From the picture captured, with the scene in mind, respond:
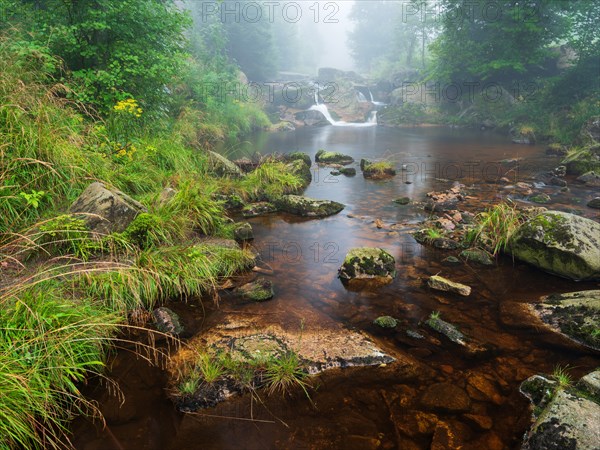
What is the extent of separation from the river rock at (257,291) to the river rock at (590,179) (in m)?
10.3

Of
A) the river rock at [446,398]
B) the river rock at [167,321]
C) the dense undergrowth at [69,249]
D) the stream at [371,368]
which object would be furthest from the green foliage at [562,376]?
the dense undergrowth at [69,249]

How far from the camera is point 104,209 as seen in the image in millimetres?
4941

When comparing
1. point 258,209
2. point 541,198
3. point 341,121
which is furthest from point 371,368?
point 341,121

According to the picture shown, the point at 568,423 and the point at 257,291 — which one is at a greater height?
the point at 568,423

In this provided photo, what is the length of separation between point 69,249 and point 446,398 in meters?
4.58

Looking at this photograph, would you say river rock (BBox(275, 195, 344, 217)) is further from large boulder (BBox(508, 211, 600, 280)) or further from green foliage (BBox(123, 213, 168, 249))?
large boulder (BBox(508, 211, 600, 280))

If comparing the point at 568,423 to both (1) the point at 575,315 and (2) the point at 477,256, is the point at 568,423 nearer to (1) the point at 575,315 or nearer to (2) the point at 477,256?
(1) the point at 575,315

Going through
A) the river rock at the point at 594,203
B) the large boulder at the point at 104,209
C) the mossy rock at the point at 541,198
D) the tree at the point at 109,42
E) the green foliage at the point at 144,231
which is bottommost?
the mossy rock at the point at 541,198

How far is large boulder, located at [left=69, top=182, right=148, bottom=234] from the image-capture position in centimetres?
486

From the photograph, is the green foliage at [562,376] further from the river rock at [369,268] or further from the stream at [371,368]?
the river rock at [369,268]

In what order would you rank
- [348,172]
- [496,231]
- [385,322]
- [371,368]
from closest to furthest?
1. [371,368]
2. [385,322]
3. [496,231]
4. [348,172]

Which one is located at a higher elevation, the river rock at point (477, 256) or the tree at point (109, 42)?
the tree at point (109, 42)

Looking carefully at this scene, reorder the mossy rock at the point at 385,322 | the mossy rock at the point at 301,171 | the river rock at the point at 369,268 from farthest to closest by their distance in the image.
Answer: the mossy rock at the point at 301,171, the river rock at the point at 369,268, the mossy rock at the point at 385,322

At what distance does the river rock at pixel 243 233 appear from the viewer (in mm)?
6777
